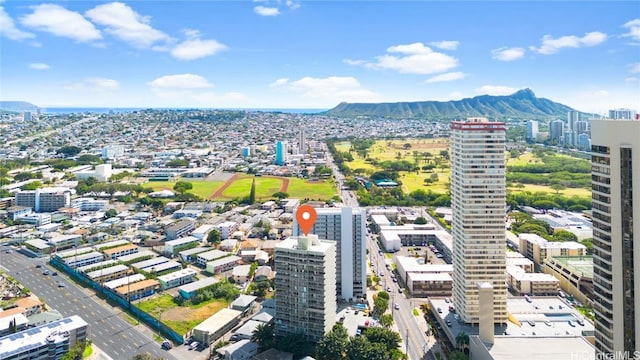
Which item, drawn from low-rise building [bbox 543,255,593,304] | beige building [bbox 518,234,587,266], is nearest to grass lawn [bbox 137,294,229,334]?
low-rise building [bbox 543,255,593,304]

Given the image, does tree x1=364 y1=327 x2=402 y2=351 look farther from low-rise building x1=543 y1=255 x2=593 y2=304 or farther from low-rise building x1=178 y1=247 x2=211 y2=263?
low-rise building x1=178 y1=247 x2=211 y2=263

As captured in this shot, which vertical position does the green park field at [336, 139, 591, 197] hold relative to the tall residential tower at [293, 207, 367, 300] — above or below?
above

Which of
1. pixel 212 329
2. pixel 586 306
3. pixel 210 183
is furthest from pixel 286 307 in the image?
pixel 210 183

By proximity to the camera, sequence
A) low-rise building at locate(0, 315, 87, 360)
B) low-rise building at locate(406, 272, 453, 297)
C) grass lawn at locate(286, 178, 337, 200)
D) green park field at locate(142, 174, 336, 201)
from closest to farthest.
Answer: low-rise building at locate(0, 315, 87, 360), low-rise building at locate(406, 272, 453, 297), grass lawn at locate(286, 178, 337, 200), green park field at locate(142, 174, 336, 201)

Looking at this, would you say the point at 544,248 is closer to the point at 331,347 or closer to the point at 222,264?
the point at 331,347

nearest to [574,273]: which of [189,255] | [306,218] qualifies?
[306,218]

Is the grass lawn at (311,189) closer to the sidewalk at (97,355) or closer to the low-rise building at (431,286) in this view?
the low-rise building at (431,286)
